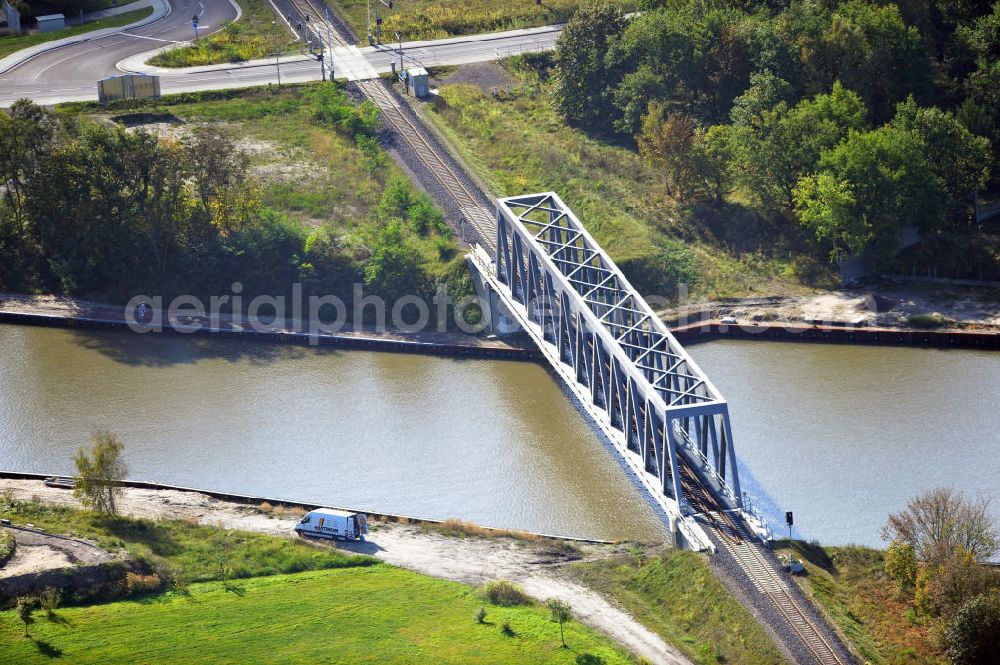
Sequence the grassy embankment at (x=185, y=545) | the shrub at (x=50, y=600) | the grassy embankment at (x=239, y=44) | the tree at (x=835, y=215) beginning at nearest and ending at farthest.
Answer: the shrub at (x=50, y=600) → the grassy embankment at (x=185, y=545) → the tree at (x=835, y=215) → the grassy embankment at (x=239, y=44)

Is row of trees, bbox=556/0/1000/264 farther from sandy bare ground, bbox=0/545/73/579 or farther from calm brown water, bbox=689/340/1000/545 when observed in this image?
sandy bare ground, bbox=0/545/73/579

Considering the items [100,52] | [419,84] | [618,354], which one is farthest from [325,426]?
[100,52]

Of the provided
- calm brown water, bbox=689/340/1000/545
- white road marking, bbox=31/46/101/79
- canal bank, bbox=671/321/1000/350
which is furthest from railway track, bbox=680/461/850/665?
white road marking, bbox=31/46/101/79

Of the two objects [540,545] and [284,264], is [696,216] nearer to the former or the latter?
[284,264]

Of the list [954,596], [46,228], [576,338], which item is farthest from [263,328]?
[954,596]

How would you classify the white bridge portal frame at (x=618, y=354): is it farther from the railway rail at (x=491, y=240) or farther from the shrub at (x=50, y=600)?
the shrub at (x=50, y=600)

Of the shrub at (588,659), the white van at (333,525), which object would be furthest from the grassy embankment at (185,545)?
the shrub at (588,659)
